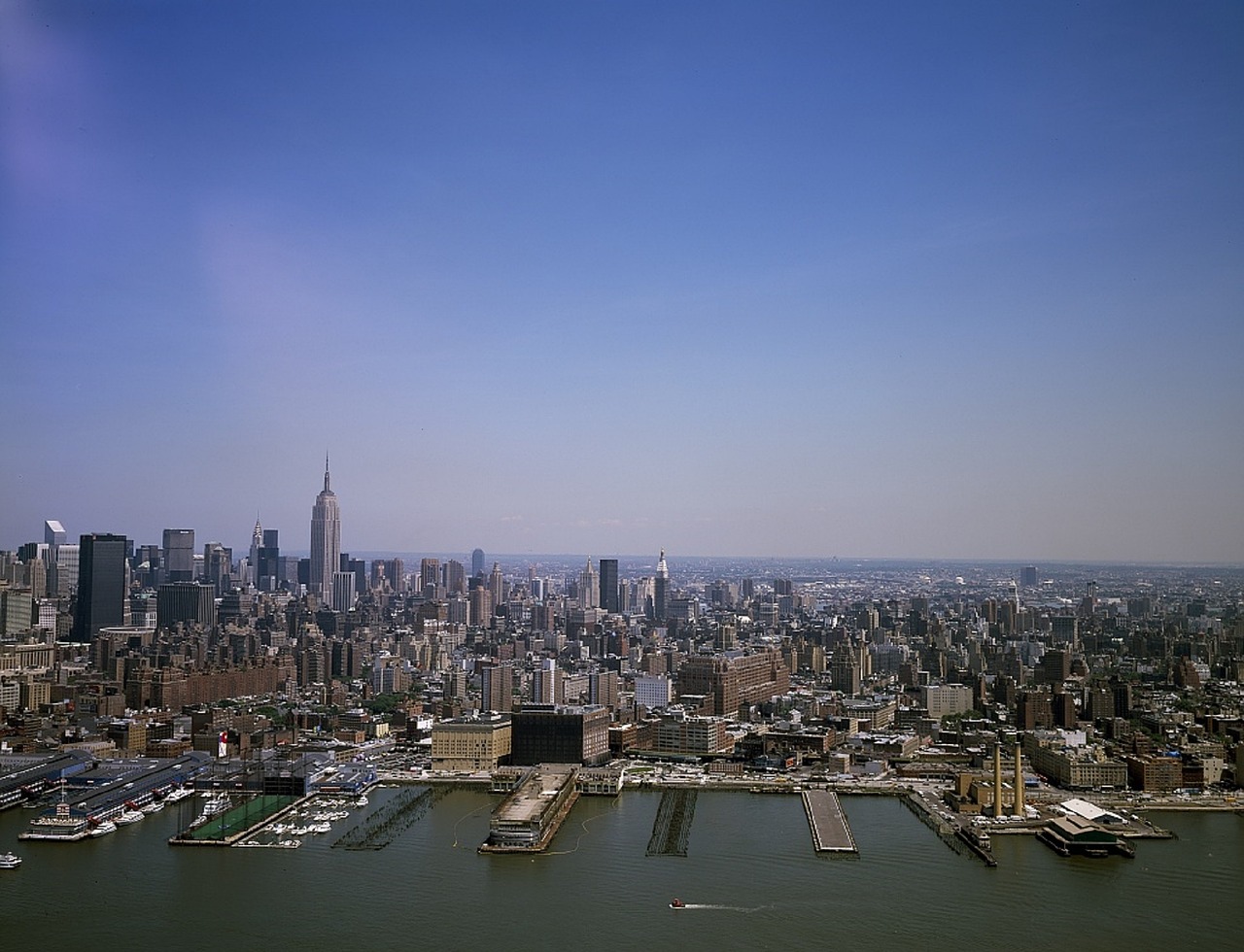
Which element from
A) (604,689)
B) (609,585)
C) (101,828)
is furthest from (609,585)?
(101,828)

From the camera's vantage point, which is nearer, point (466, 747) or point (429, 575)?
point (466, 747)

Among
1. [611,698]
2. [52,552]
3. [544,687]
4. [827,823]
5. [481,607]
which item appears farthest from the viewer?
[481,607]

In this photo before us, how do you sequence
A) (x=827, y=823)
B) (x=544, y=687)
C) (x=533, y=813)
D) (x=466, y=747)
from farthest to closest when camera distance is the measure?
(x=544, y=687) → (x=466, y=747) → (x=827, y=823) → (x=533, y=813)

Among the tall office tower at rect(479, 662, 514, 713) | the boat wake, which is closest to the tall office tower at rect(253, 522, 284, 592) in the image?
the tall office tower at rect(479, 662, 514, 713)

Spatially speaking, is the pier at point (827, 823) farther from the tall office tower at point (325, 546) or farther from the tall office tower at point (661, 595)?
the tall office tower at point (325, 546)

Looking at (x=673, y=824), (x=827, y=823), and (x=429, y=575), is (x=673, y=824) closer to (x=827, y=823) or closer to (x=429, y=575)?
(x=827, y=823)

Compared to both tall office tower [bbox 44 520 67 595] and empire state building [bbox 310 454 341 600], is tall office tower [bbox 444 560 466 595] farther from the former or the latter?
tall office tower [bbox 44 520 67 595]
